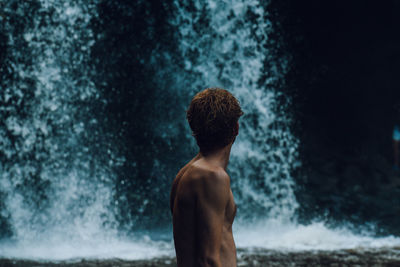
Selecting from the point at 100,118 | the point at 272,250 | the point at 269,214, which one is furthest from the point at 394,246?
the point at 100,118

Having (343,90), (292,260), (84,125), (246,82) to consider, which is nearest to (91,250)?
(292,260)

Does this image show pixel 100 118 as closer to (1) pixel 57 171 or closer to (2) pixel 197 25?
(1) pixel 57 171

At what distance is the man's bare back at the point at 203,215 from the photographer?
4.94ft

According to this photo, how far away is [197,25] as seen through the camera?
28.8ft

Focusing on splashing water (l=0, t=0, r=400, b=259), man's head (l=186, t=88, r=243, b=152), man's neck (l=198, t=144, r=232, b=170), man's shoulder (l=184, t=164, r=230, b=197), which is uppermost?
splashing water (l=0, t=0, r=400, b=259)

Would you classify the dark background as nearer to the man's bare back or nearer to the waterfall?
the waterfall

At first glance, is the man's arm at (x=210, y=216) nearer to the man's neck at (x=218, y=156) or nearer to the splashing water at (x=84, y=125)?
the man's neck at (x=218, y=156)

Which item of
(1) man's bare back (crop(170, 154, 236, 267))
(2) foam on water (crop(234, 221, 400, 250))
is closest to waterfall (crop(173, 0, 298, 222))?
(2) foam on water (crop(234, 221, 400, 250))

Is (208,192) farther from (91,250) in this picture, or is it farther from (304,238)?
(304,238)

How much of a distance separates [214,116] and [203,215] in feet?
1.02

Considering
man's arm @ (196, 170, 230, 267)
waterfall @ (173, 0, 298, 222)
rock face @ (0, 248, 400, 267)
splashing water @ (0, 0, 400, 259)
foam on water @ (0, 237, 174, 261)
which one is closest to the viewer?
man's arm @ (196, 170, 230, 267)

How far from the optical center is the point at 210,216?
151 centimetres

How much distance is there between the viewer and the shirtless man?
4.94 feet

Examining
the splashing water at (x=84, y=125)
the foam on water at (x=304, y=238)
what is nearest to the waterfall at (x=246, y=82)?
the splashing water at (x=84, y=125)
